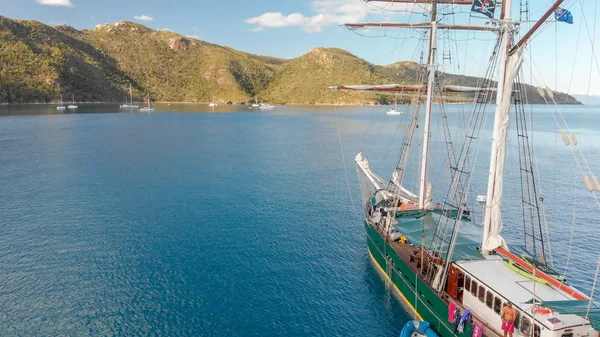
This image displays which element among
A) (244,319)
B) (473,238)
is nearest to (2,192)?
(244,319)


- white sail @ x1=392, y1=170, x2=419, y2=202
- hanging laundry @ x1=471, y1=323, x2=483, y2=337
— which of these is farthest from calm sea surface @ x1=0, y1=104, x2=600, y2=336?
hanging laundry @ x1=471, y1=323, x2=483, y2=337

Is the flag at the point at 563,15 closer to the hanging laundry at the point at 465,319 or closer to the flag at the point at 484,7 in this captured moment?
the flag at the point at 484,7

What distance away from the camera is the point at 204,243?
40781 millimetres

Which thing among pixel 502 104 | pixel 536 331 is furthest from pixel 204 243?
pixel 536 331

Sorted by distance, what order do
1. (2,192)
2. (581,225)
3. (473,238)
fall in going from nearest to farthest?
(473,238) → (581,225) → (2,192)

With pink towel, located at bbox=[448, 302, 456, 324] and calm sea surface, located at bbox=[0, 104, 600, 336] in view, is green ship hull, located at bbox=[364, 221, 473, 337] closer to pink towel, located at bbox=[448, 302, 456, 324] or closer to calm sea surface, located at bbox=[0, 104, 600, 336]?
pink towel, located at bbox=[448, 302, 456, 324]

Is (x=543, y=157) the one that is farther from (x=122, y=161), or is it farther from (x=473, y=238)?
(x=122, y=161)

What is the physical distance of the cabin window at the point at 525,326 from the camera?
1834 centimetres

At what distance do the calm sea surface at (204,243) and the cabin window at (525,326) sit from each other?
974 cm

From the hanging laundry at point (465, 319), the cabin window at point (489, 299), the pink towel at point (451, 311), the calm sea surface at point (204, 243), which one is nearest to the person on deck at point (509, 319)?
the cabin window at point (489, 299)

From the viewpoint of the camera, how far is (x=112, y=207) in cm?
5128

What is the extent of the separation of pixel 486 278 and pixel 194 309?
20.1m

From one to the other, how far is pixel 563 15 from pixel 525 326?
601 inches

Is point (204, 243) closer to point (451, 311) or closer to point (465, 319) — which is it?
point (451, 311)
